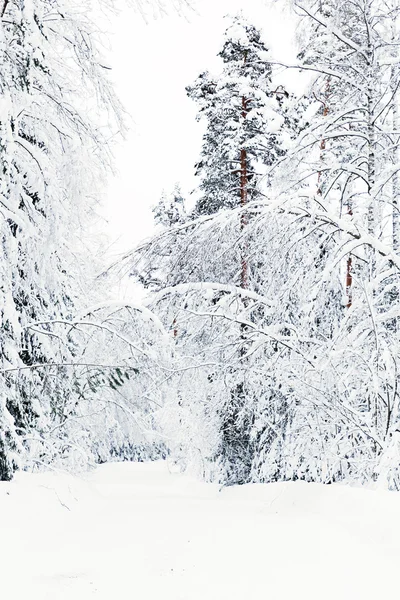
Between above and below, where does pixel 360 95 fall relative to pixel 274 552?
above

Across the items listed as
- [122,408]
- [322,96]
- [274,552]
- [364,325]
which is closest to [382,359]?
[364,325]

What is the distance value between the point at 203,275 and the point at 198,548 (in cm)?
504

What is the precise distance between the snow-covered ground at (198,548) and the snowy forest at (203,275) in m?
0.72

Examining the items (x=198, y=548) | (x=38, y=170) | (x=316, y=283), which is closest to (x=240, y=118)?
(x=316, y=283)

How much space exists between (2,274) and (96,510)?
9.14ft

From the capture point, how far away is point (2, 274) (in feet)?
21.6

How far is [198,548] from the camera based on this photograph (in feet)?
15.7

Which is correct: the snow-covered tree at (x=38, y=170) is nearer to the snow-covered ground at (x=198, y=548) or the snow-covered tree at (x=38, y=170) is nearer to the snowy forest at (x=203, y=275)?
the snowy forest at (x=203, y=275)

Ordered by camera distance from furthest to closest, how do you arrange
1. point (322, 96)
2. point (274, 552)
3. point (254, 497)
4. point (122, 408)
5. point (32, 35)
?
point (322, 96), point (254, 497), point (122, 408), point (32, 35), point (274, 552)

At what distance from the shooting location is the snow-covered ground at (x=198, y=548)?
Result: 368cm

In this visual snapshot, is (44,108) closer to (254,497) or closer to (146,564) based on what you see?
(146,564)

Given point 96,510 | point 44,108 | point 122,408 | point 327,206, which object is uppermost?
point 44,108

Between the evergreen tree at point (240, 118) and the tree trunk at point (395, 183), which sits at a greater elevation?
the evergreen tree at point (240, 118)

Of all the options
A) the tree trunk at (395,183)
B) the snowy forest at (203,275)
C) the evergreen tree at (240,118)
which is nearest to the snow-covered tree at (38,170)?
the snowy forest at (203,275)
